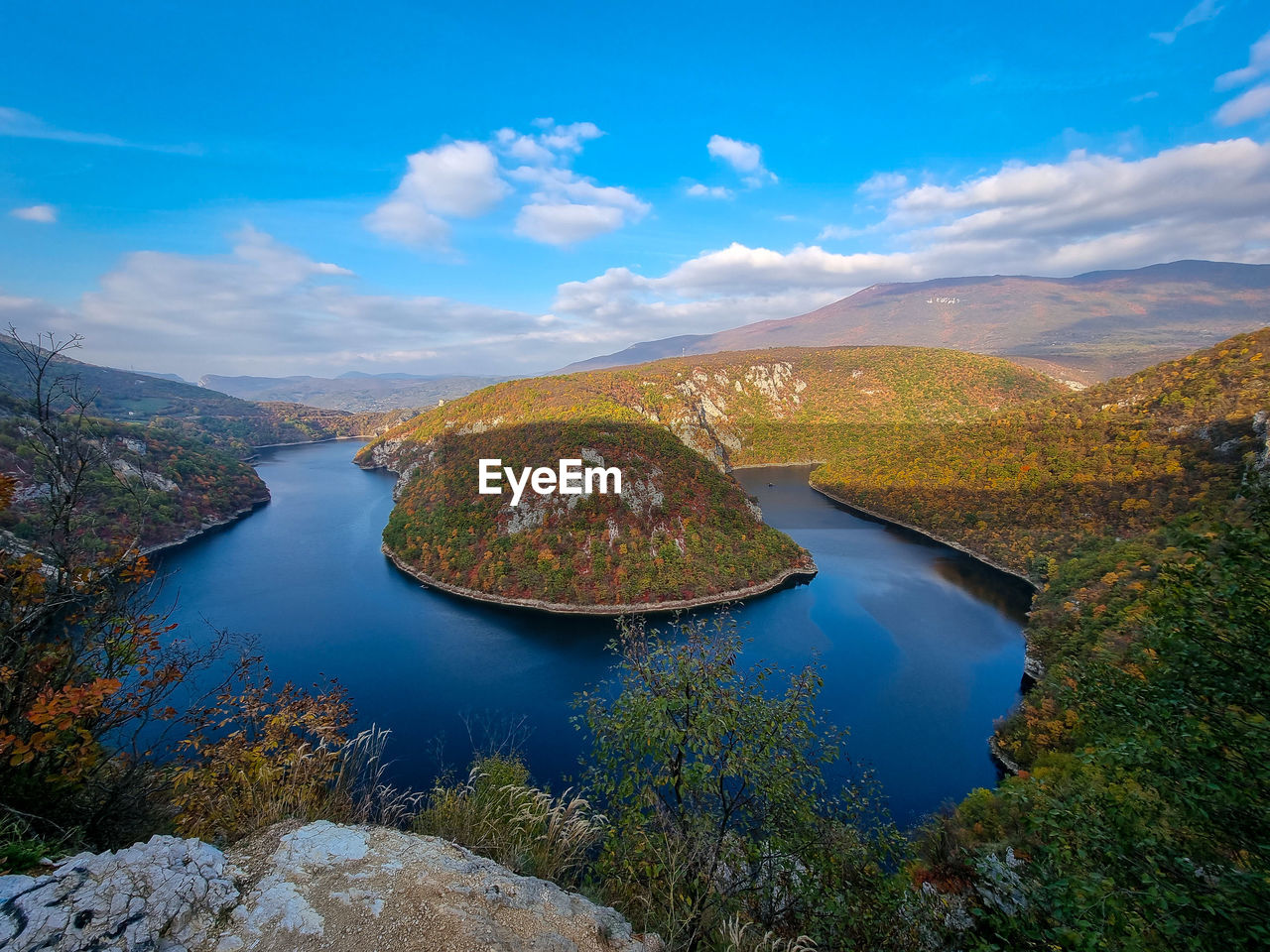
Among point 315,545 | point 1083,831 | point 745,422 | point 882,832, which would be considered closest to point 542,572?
point 315,545

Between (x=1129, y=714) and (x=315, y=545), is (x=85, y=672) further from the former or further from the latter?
(x=315, y=545)

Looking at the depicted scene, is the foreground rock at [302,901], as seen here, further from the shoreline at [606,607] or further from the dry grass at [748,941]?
the shoreline at [606,607]

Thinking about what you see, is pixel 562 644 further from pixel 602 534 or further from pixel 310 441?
pixel 310 441

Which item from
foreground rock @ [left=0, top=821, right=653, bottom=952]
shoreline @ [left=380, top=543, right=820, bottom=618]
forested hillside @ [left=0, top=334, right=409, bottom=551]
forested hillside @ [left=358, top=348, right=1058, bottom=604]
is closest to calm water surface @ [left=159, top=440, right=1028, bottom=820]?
shoreline @ [left=380, top=543, right=820, bottom=618]

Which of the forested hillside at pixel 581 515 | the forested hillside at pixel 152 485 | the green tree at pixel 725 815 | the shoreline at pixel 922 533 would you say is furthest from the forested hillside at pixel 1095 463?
the forested hillside at pixel 152 485

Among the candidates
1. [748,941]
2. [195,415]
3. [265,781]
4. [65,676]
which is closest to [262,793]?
[265,781]

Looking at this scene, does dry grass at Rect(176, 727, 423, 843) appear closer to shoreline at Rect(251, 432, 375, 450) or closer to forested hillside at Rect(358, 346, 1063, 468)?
forested hillside at Rect(358, 346, 1063, 468)
